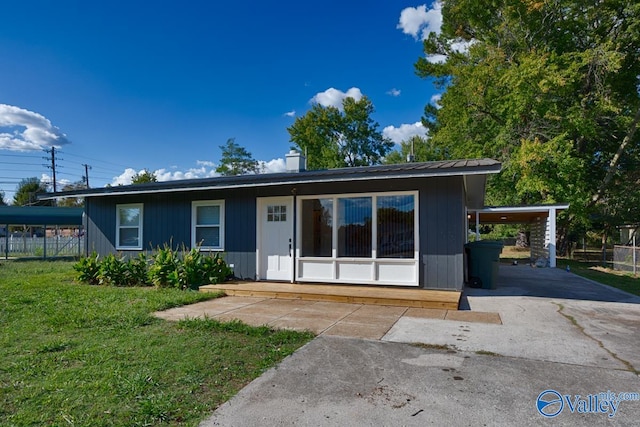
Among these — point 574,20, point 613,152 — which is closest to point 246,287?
point 574,20

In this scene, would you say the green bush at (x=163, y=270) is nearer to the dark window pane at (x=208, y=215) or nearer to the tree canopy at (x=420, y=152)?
the dark window pane at (x=208, y=215)

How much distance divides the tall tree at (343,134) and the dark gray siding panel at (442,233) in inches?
989

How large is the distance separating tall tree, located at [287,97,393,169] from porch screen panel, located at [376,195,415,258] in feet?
81.4

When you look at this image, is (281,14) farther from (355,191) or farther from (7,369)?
(7,369)

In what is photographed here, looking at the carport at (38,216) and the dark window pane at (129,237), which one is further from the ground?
the carport at (38,216)

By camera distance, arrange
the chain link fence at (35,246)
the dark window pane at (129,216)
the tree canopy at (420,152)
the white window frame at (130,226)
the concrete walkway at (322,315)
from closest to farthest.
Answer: the concrete walkway at (322,315), the white window frame at (130,226), the dark window pane at (129,216), the chain link fence at (35,246), the tree canopy at (420,152)

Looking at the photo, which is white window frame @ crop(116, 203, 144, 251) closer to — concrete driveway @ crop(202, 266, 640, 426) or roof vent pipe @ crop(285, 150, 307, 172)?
roof vent pipe @ crop(285, 150, 307, 172)

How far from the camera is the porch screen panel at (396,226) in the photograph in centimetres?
738

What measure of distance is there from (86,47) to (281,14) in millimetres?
6891

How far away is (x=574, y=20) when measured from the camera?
18.0 metres

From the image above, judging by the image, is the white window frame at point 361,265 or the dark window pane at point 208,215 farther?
the dark window pane at point 208,215

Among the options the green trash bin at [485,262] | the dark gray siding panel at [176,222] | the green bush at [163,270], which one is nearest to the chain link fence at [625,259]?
the green trash bin at [485,262]

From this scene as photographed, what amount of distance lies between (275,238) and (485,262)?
16.0 ft

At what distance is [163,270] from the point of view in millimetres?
8289
